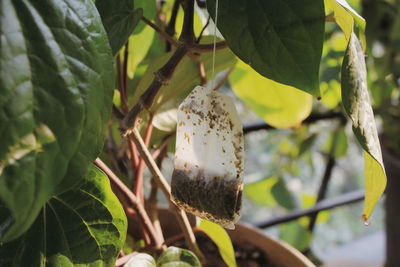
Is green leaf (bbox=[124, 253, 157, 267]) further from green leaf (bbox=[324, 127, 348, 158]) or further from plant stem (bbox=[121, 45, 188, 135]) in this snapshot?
green leaf (bbox=[324, 127, 348, 158])

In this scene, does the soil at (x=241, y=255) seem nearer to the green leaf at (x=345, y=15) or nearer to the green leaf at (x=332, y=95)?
the green leaf at (x=345, y=15)

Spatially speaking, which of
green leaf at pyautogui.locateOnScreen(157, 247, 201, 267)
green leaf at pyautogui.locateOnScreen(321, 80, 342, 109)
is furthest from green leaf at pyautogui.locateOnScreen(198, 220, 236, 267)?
green leaf at pyautogui.locateOnScreen(321, 80, 342, 109)

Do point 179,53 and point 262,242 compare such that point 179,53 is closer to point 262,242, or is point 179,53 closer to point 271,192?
point 262,242

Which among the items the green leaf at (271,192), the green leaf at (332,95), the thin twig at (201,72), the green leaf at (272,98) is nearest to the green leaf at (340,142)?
the green leaf at (332,95)

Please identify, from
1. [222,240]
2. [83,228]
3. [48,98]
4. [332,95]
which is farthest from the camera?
[332,95]

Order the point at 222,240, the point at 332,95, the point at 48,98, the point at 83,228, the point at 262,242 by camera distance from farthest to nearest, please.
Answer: the point at 332,95 → the point at 262,242 → the point at 222,240 → the point at 83,228 → the point at 48,98

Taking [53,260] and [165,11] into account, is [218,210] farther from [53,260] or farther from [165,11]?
[165,11]

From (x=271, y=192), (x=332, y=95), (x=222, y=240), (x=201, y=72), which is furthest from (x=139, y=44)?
(x=332, y=95)

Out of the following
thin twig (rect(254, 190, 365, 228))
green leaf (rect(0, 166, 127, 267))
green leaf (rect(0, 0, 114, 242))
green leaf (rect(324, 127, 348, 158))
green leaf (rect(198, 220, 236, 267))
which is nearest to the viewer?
green leaf (rect(0, 0, 114, 242))
